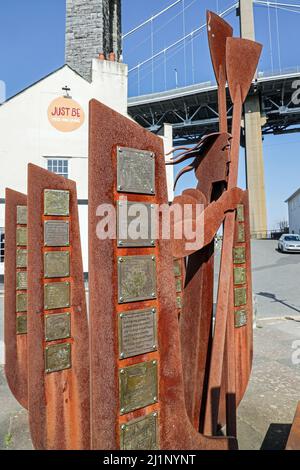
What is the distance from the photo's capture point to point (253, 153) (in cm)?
2797

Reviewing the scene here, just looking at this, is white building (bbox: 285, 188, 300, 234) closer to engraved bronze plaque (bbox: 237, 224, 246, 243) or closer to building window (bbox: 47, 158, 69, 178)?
building window (bbox: 47, 158, 69, 178)

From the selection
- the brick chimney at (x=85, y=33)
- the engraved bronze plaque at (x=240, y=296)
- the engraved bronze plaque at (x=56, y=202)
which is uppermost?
the brick chimney at (x=85, y=33)

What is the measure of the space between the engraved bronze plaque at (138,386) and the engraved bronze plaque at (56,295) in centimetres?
120

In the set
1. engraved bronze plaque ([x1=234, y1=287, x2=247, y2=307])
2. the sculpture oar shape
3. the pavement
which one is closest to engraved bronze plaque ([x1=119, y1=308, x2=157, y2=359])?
the sculpture oar shape

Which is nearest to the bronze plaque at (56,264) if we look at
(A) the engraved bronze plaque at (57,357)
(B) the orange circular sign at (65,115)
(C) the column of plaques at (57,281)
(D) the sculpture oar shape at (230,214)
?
(C) the column of plaques at (57,281)

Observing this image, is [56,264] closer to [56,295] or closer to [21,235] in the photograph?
[56,295]

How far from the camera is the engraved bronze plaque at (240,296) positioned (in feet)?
9.62

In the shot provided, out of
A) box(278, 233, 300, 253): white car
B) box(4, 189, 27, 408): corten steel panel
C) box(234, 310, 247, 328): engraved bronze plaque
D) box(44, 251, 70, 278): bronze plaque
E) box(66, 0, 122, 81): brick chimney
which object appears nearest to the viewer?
box(44, 251, 70, 278): bronze plaque

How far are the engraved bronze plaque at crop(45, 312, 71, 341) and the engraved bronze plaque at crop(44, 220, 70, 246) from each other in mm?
610

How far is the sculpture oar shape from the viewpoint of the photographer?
2.46 m

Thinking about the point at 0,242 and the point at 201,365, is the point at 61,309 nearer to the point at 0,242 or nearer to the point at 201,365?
the point at 201,365

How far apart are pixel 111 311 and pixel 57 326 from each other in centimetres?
123

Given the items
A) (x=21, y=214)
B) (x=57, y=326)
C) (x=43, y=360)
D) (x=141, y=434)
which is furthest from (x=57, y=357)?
(x=21, y=214)

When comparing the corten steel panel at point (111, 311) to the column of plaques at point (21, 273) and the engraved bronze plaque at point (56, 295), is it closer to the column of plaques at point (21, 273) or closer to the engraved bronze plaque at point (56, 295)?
the engraved bronze plaque at point (56, 295)
